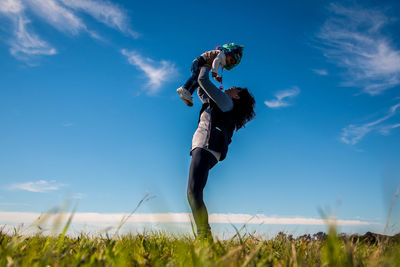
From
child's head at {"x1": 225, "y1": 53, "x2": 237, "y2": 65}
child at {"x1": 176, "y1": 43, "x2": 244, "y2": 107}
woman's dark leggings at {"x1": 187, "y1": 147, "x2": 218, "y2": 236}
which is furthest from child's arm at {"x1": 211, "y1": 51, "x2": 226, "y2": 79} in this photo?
woman's dark leggings at {"x1": 187, "y1": 147, "x2": 218, "y2": 236}

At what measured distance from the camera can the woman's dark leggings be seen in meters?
3.30

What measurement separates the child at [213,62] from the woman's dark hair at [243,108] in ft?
1.41

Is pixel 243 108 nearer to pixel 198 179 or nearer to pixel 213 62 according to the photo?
pixel 213 62

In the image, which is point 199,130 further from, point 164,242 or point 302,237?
point 302,237

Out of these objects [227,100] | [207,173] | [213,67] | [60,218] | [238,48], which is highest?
[238,48]

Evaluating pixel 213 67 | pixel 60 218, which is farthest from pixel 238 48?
pixel 60 218

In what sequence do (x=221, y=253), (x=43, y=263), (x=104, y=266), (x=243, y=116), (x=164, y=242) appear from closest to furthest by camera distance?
(x=43, y=263), (x=104, y=266), (x=221, y=253), (x=164, y=242), (x=243, y=116)

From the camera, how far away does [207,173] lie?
351 cm

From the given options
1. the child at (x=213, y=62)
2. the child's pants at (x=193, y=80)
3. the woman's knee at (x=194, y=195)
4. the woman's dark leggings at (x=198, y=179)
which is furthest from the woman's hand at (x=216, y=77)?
the woman's knee at (x=194, y=195)

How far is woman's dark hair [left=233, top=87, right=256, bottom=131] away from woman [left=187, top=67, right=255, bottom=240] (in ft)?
0.42

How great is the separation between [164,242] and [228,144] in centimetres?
149

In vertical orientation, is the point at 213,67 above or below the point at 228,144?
above

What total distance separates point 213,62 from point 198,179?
1634 mm

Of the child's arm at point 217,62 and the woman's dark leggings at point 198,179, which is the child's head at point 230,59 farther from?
the woman's dark leggings at point 198,179
